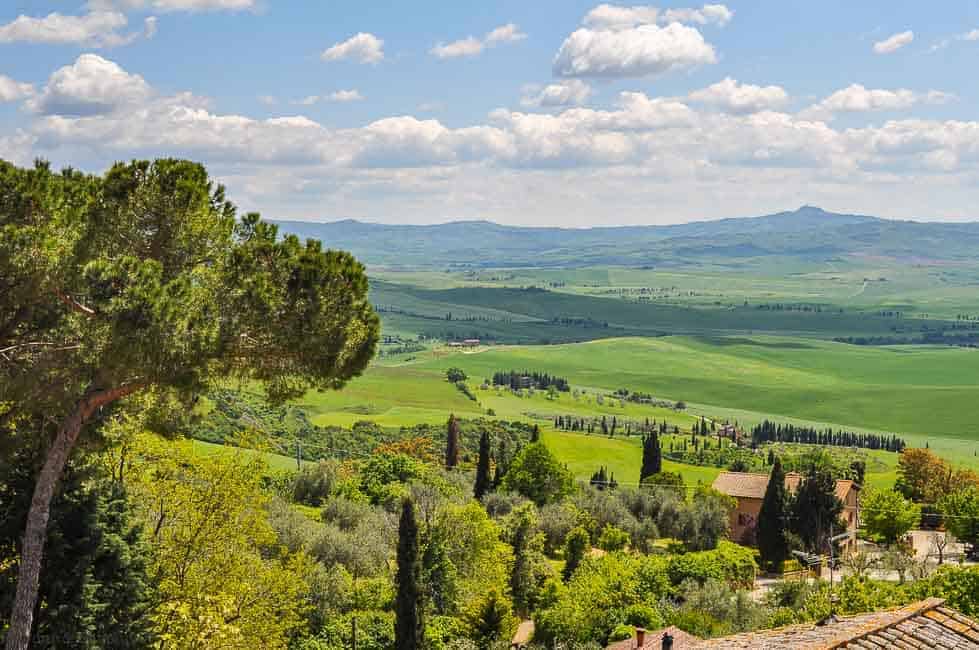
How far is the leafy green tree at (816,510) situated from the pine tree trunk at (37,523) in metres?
48.7

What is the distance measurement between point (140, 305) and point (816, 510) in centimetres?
5079

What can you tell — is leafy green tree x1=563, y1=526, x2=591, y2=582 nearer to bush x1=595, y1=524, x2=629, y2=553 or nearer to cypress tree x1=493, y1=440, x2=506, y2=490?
bush x1=595, y1=524, x2=629, y2=553

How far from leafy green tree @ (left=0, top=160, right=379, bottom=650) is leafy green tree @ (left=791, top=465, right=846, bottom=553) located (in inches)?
1783

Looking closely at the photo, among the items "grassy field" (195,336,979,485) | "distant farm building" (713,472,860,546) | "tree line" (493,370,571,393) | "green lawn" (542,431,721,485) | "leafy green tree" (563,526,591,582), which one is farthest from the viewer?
"tree line" (493,370,571,393)

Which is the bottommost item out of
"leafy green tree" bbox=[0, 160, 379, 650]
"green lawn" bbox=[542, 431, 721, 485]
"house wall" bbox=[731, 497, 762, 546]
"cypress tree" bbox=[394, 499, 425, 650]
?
"green lawn" bbox=[542, 431, 721, 485]

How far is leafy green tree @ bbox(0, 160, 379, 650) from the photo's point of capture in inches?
602

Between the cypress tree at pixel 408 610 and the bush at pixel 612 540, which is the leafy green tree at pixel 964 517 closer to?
the bush at pixel 612 540

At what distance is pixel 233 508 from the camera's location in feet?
74.2

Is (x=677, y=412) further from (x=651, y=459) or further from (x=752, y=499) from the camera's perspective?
(x=752, y=499)

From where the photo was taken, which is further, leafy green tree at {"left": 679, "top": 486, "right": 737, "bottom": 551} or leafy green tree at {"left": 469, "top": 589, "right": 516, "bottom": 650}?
leafy green tree at {"left": 679, "top": 486, "right": 737, "bottom": 551}

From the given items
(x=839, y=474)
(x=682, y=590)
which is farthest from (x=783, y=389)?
(x=682, y=590)

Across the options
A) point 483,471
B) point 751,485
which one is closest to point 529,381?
point 751,485

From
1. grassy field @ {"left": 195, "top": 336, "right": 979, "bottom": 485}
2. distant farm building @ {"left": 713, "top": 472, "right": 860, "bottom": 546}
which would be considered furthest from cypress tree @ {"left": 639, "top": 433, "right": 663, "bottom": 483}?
grassy field @ {"left": 195, "top": 336, "right": 979, "bottom": 485}

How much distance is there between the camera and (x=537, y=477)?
64.2 meters
